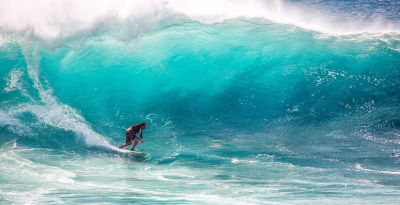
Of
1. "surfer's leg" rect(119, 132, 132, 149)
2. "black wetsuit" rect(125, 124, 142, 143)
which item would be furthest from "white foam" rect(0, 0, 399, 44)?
"surfer's leg" rect(119, 132, 132, 149)

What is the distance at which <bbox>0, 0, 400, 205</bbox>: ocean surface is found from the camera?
7.13 metres

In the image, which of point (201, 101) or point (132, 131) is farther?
point (201, 101)

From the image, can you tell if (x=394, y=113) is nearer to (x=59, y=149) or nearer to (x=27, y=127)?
(x=59, y=149)

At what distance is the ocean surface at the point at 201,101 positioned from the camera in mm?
7134

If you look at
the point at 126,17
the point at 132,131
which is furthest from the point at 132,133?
the point at 126,17

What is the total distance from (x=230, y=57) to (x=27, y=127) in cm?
662

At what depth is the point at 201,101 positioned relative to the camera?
39.1 feet

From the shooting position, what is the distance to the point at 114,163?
866 cm

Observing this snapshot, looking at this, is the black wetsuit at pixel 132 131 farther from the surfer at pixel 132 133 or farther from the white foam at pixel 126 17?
the white foam at pixel 126 17

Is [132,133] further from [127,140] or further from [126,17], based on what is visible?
[126,17]

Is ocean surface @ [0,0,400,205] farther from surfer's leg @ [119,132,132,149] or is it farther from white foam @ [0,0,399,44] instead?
surfer's leg @ [119,132,132,149]

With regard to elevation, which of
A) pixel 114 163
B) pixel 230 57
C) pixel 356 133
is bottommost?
pixel 114 163

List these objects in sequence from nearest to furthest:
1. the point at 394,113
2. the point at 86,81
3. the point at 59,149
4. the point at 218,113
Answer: the point at 59,149
the point at 394,113
the point at 218,113
the point at 86,81

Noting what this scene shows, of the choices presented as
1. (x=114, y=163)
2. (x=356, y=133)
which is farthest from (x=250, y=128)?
(x=114, y=163)
